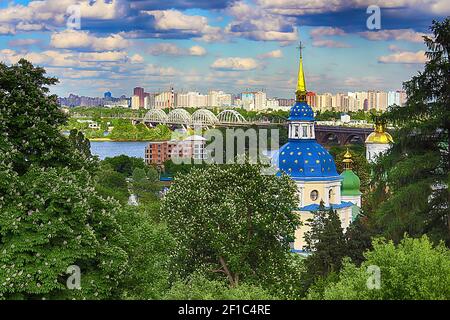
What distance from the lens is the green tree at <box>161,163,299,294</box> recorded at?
1828 centimetres

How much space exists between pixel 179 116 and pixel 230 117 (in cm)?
920

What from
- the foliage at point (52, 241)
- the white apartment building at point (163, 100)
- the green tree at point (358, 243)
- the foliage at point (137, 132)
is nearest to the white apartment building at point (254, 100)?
the white apartment building at point (163, 100)

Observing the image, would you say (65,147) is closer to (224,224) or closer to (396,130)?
(224,224)

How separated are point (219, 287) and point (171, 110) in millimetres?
131225

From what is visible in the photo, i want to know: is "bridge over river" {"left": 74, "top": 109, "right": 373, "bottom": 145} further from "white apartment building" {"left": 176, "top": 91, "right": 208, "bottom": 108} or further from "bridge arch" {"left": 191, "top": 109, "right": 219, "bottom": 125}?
"white apartment building" {"left": 176, "top": 91, "right": 208, "bottom": 108}

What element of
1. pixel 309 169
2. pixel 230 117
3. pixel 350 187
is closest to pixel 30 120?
pixel 309 169

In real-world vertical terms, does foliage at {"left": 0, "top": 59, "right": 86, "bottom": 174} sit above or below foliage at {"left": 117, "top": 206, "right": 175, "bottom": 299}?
above

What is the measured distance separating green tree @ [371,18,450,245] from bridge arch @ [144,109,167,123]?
115227 mm

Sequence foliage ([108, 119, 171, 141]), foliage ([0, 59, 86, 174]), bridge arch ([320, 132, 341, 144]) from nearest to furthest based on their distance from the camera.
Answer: foliage ([0, 59, 86, 174])
bridge arch ([320, 132, 341, 144])
foliage ([108, 119, 171, 141])

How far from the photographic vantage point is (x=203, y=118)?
125 m

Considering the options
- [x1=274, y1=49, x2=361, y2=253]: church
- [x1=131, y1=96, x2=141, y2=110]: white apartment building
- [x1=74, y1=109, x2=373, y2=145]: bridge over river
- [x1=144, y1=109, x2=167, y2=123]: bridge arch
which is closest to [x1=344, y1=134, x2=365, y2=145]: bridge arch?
[x1=74, y1=109, x2=373, y2=145]: bridge over river

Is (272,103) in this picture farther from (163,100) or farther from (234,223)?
(234,223)

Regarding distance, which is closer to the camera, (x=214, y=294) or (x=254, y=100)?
(x=214, y=294)
